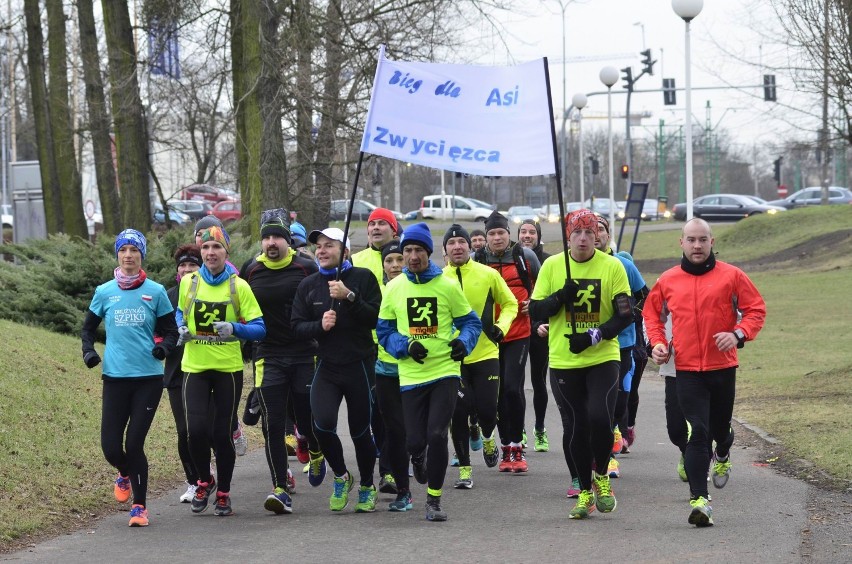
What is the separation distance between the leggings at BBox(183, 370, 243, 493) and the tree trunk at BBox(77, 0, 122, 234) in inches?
734

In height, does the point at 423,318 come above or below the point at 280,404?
above

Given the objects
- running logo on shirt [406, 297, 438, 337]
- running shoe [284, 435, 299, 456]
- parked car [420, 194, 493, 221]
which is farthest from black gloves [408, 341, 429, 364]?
parked car [420, 194, 493, 221]

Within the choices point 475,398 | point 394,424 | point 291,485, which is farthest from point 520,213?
point 394,424

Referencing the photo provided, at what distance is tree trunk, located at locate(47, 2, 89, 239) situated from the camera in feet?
88.8

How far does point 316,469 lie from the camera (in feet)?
31.4

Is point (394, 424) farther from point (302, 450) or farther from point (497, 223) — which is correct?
point (497, 223)

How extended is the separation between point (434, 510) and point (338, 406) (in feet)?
3.19

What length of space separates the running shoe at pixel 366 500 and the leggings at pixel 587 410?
1364 mm

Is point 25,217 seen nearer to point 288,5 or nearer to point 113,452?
point 288,5

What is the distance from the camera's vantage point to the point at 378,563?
23.2ft

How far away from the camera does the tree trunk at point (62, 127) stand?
88.8ft

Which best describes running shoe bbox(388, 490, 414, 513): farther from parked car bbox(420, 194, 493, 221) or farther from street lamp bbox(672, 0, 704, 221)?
parked car bbox(420, 194, 493, 221)

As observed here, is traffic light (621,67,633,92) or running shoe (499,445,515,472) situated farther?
traffic light (621,67,633,92)

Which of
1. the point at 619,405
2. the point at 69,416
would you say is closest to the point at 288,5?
the point at 69,416
